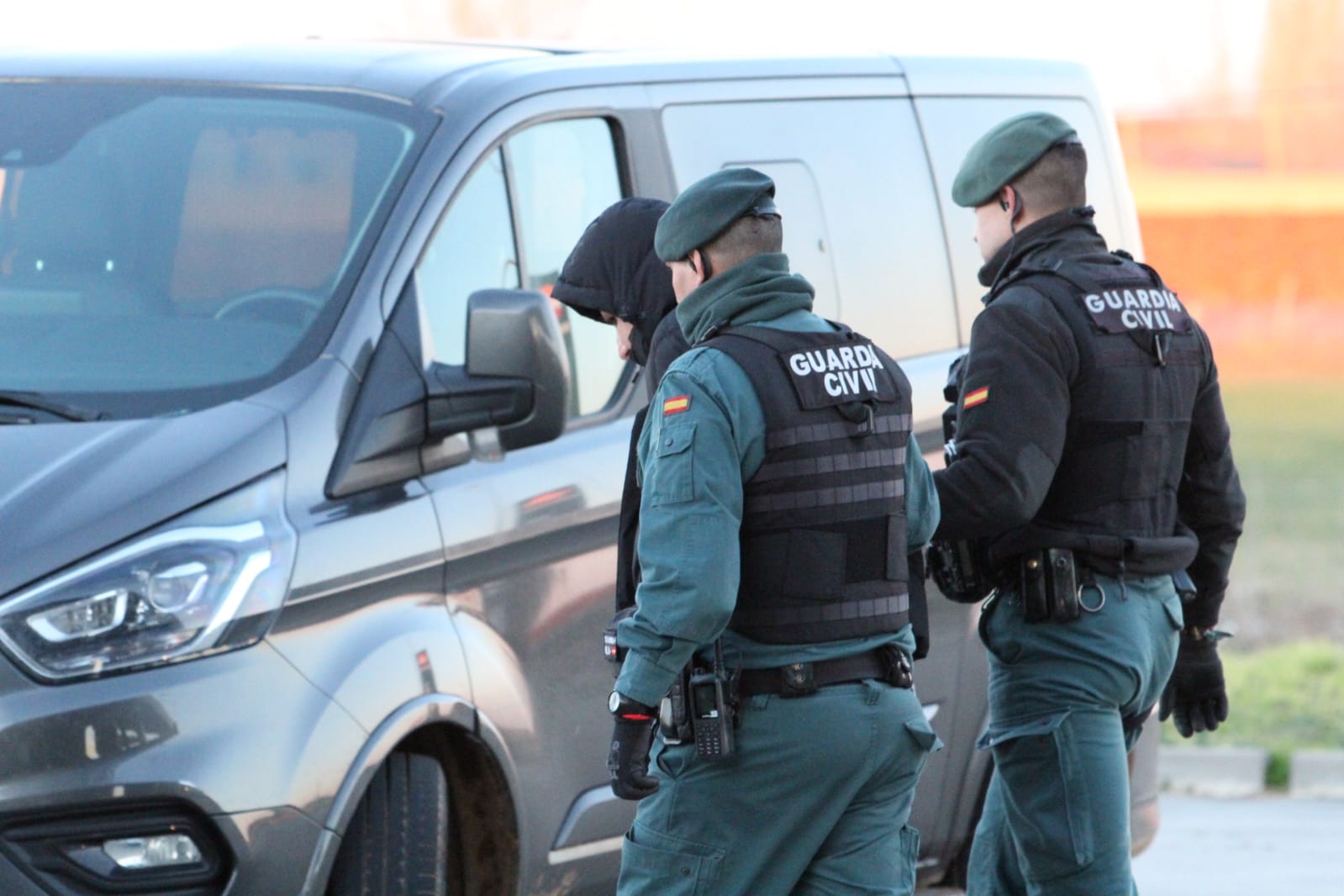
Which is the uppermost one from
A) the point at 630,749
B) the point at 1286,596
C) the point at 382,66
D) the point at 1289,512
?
the point at 382,66

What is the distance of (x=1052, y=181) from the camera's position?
425cm

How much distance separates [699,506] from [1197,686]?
74.3 inches

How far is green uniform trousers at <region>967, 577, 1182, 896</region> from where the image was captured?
13.4 feet

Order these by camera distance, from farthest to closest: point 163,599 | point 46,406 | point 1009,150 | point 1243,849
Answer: point 1243,849
point 1009,150
point 46,406
point 163,599

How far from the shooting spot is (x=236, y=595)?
3533 millimetres

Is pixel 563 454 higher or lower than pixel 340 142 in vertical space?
lower

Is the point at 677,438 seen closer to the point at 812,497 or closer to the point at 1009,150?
the point at 812,497

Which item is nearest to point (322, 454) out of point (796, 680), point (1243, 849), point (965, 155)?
point (796, 680)

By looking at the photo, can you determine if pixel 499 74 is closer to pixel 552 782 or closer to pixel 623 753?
pixel 552 782

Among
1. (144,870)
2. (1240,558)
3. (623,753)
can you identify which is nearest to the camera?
(623,753)

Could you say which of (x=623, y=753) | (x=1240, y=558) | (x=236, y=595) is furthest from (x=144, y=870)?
(x=1240, y=558)

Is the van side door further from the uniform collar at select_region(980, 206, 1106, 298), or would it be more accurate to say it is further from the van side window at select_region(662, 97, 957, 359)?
the uniform collar at select_region(980, 206, 1106, 298)

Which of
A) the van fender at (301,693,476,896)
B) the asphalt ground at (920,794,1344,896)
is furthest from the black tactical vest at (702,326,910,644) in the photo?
the asphalt ground at (920,794,1344,896)

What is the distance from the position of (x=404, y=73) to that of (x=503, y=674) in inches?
49.9
